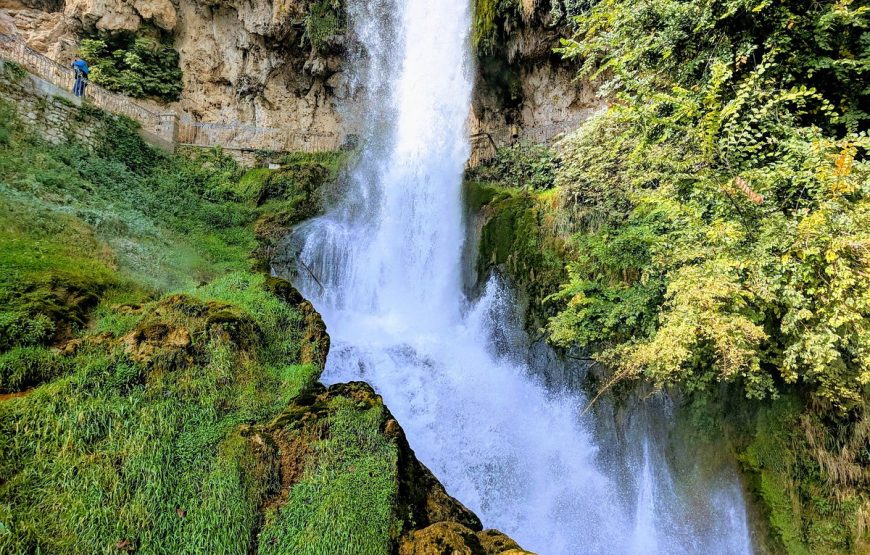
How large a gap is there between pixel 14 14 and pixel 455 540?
27.6 m

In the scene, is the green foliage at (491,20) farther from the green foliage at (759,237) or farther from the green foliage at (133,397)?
the green foliage at (133,397)

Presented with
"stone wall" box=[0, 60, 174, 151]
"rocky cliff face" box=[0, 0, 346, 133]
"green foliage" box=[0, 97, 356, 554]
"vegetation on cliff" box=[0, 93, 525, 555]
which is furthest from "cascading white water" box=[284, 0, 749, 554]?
"stone wall" box=[0, 60, 174, 151]

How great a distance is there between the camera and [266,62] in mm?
18828

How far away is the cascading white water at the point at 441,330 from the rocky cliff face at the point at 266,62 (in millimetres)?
1281

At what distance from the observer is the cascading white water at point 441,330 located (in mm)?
6613

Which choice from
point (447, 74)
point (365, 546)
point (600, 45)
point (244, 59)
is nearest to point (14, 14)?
point (244, 59)

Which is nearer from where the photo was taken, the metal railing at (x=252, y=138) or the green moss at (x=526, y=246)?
the green moss at (x=526, y=246)

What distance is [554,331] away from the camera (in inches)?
273

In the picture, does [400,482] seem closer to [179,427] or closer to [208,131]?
[179,427]

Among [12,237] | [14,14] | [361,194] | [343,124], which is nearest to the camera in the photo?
[12,237]

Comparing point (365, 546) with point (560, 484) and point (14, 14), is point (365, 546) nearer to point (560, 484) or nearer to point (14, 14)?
point (560, 484)

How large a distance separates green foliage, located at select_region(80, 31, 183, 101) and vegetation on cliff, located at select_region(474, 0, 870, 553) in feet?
59.1

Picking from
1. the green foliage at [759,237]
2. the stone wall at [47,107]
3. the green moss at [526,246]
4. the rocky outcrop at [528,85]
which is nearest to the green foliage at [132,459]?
the green foliage at [759,237]

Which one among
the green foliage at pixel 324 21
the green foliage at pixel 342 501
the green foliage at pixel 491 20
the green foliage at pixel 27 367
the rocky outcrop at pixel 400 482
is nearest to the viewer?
the green foliage at pixel 342 501
